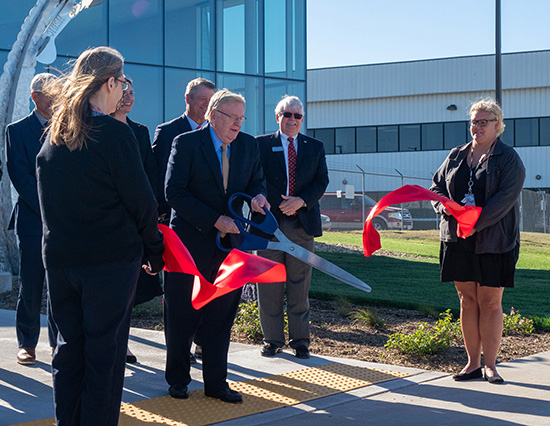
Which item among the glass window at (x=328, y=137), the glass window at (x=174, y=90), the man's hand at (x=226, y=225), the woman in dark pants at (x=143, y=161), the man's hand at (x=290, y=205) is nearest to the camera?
the man's hand at (x=226, y=225)

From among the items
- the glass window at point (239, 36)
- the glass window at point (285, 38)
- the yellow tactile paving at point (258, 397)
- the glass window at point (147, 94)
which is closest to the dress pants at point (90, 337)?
the yellow tactile paving at point (258, 397)

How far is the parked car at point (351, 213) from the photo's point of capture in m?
29.3

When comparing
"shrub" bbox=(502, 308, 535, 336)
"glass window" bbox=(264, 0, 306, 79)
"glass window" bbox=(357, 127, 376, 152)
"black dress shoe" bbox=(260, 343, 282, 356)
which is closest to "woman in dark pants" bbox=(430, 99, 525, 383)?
"black dress shoe" bbox=(260, 343, 282, 356)

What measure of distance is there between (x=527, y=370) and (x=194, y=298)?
10.4ft

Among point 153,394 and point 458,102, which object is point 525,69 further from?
point 153,394

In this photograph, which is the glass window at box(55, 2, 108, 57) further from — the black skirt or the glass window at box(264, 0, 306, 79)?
the black skirt

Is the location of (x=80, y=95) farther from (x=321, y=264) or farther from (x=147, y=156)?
(x=147, y=156)

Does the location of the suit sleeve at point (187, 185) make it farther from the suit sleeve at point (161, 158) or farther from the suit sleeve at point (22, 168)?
the suit sleeve at point (22, 168)

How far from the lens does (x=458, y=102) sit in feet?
144

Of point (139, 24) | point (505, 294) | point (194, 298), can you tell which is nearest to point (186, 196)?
point (194, 298)

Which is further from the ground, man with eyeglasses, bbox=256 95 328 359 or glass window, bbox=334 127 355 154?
glass window, bbox=334 127 355 154

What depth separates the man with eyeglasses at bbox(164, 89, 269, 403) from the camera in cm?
482

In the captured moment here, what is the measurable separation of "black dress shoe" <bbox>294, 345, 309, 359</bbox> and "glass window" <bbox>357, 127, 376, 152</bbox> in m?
39.8

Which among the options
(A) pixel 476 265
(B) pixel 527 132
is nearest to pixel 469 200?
(A) pixel 476 265
